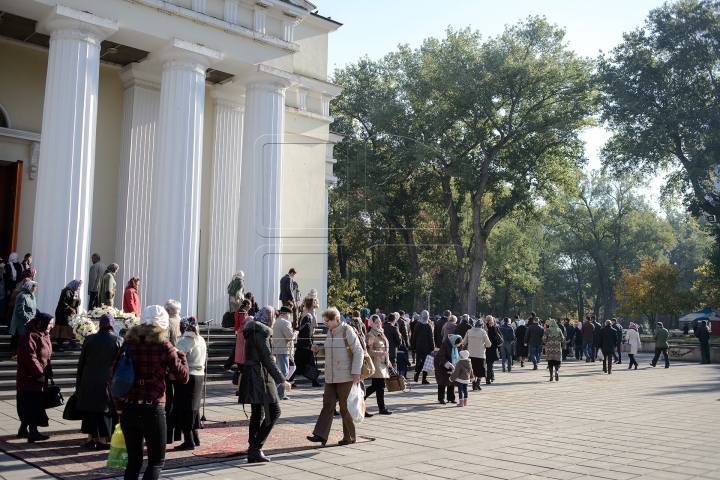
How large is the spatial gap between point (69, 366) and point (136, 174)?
23.5 feet

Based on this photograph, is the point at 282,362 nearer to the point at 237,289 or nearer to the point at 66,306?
the point at 66,306

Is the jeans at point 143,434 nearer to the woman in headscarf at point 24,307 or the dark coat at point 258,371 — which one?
the dark coat at point 258,371

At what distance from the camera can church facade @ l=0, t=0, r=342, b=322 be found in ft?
49.9

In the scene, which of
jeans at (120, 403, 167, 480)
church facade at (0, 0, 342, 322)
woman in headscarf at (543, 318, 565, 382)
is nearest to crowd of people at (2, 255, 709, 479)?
jeans at (120, 403, 167, 480)

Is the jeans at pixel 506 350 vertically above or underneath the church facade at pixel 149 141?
underneath

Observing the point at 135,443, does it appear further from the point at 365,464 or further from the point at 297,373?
the point at 297,373

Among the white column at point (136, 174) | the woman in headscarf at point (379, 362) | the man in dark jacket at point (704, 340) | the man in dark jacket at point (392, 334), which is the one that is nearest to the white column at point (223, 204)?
the white column at point (136, 174)

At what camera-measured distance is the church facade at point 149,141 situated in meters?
15.2

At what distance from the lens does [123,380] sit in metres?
5.51

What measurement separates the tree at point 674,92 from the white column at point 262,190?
25.6 m

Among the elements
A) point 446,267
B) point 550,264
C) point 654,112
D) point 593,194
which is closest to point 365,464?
point 654,112

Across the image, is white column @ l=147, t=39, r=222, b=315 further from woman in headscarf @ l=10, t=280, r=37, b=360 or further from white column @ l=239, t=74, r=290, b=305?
woman in headscarf @ l=10, t=280, r=37, b=360

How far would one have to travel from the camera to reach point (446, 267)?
4753 centimetres

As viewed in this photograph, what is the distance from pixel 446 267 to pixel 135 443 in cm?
4278
